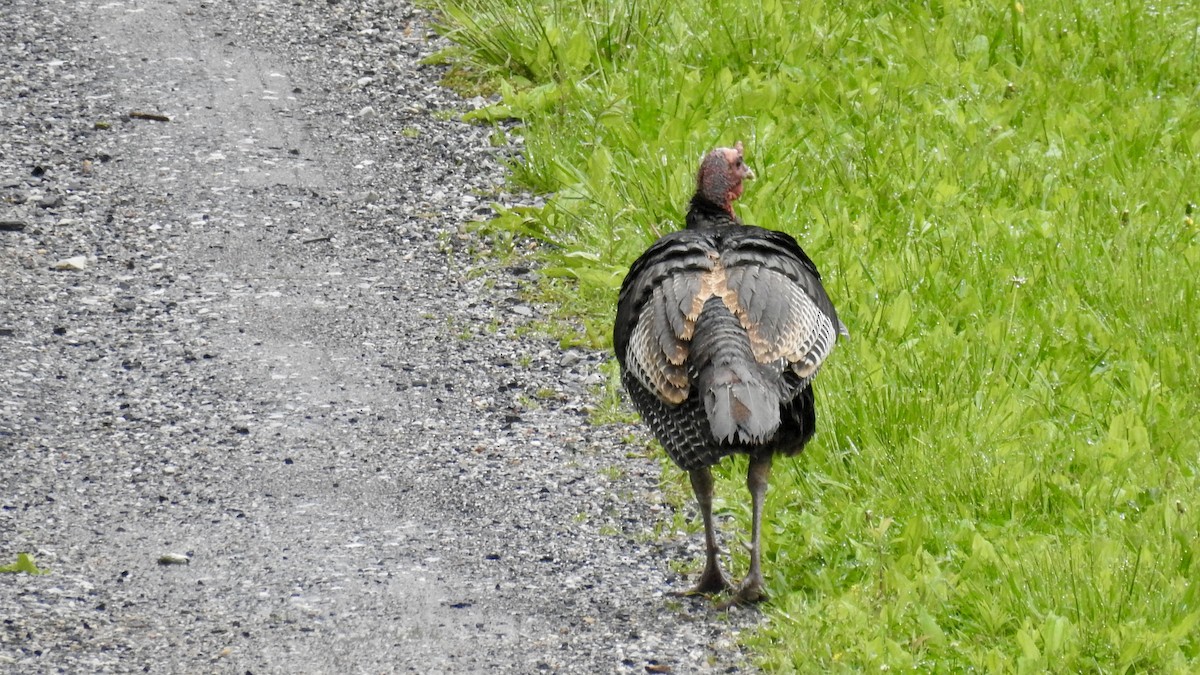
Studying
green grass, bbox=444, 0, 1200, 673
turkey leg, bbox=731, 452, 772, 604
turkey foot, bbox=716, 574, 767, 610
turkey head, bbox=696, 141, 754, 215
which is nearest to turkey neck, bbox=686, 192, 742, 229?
turkey head, bbox=696, 141, 754, 215

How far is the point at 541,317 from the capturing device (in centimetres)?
709

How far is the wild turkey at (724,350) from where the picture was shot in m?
4.87

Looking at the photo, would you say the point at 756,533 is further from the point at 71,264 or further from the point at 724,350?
the point at 71,264

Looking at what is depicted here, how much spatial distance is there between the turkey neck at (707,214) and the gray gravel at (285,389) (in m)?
0.92

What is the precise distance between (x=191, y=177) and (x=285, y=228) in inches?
29.4

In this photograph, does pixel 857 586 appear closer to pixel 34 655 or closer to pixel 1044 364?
pixel 1044 364

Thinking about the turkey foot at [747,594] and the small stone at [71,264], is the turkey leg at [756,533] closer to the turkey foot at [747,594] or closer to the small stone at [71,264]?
the turkey foot at [747,594]

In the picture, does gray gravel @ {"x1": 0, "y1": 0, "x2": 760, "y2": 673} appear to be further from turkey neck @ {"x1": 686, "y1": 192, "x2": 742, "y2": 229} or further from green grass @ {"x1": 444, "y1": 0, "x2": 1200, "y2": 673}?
turkey neck @ {"x1": 686, "y1": 192, "x2": 742, "y2": 229}

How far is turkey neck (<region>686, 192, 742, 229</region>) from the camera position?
614 centimetres

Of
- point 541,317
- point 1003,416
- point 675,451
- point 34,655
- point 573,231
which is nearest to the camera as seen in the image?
point 34,655

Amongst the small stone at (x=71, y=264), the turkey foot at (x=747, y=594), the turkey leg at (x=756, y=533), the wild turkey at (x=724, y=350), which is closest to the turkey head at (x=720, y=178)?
the wild turkey at (x=724, y=350)

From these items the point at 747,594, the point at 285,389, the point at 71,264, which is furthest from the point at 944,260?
the point at 71,264

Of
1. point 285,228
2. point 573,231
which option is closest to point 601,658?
point 573,231

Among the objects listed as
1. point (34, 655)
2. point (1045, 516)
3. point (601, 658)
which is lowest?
point (34, 655)
